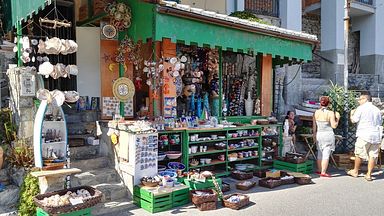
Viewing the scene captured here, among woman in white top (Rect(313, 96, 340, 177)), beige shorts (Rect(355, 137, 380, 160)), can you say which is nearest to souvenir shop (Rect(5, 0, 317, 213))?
woman in white top (Rect(313, 96, 340, 177))

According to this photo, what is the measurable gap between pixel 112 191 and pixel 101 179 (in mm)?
365

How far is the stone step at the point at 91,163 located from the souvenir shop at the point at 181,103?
0.37 metres

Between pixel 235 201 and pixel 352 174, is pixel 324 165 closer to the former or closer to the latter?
pixel 352 174

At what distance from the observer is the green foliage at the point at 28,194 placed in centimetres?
520

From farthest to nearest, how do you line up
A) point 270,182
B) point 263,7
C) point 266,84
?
point 263,7 → point 266,84 → point 270,182

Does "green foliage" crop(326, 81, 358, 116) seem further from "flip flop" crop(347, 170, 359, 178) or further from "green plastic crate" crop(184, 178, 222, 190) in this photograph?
"green plastic crate" crop(184, 178, 222, 190)

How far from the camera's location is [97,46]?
8398mm

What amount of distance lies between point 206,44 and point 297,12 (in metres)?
7.62

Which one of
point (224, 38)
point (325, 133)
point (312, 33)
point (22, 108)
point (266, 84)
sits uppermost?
point (312, 33)

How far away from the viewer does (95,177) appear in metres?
6.13

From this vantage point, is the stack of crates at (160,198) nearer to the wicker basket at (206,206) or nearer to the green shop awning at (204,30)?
the wicker basket at (206,206)

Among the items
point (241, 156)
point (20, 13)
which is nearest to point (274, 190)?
point (241, 156)

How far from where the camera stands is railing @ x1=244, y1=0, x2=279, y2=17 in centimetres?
1257

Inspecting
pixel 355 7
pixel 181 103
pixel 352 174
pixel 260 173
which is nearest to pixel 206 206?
pixel 260 173
